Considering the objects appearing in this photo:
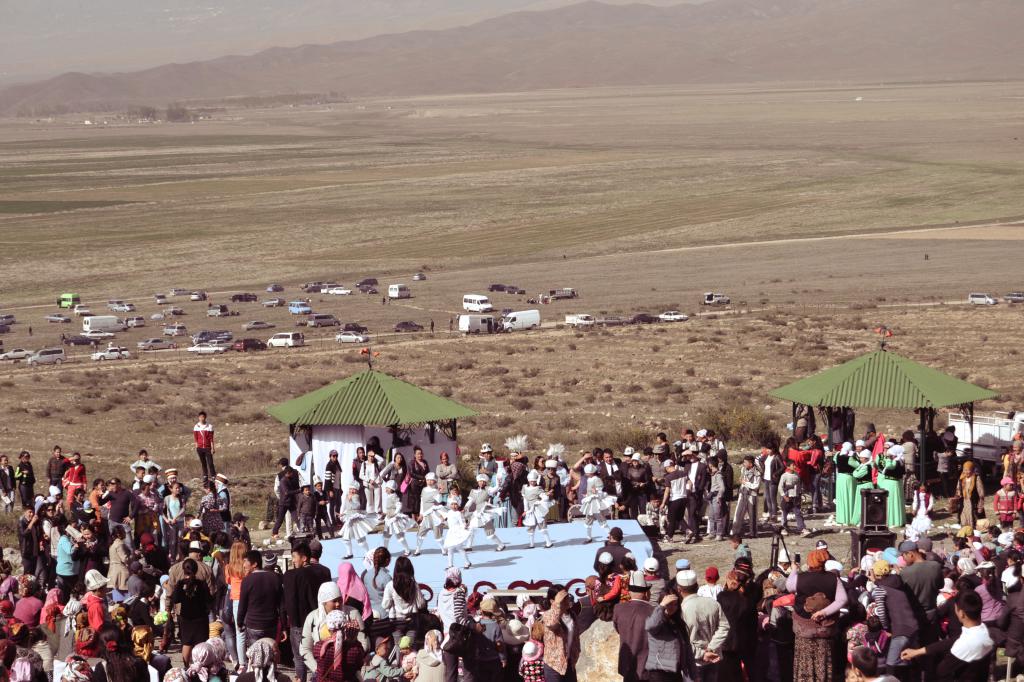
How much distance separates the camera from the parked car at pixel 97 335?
66463mm

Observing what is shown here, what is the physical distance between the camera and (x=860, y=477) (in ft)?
62.0

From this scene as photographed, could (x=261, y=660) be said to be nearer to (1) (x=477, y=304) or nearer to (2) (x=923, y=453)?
(2) (x=923, y=453)

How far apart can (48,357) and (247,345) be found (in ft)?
26.4

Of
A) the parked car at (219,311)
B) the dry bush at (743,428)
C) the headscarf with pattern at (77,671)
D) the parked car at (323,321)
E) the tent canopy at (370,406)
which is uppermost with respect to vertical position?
the headscarf with pattern at (77,671)

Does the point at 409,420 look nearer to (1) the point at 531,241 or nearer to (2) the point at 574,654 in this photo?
(2) the point at 574,654

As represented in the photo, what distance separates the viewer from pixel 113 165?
635 ft

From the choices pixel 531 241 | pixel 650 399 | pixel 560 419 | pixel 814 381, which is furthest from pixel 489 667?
pixel 531 241

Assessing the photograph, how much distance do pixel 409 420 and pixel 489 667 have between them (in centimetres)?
1008

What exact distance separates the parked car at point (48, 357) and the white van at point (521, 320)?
1861 cm

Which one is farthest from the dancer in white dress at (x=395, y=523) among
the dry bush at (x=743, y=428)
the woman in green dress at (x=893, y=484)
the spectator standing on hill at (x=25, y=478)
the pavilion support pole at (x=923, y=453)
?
the dry bush at (x=743, y=428)

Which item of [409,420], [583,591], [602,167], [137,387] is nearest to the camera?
[583,591]

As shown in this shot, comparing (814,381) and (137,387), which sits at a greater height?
(814,381)

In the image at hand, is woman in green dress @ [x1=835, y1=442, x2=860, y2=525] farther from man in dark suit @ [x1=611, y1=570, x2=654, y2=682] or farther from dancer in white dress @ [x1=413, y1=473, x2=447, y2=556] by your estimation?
man in dark suit @ [x1=611, y1=570, x2=654, y2=682]

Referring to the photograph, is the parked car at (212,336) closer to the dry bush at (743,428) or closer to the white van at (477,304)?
the white van at (477,304)
